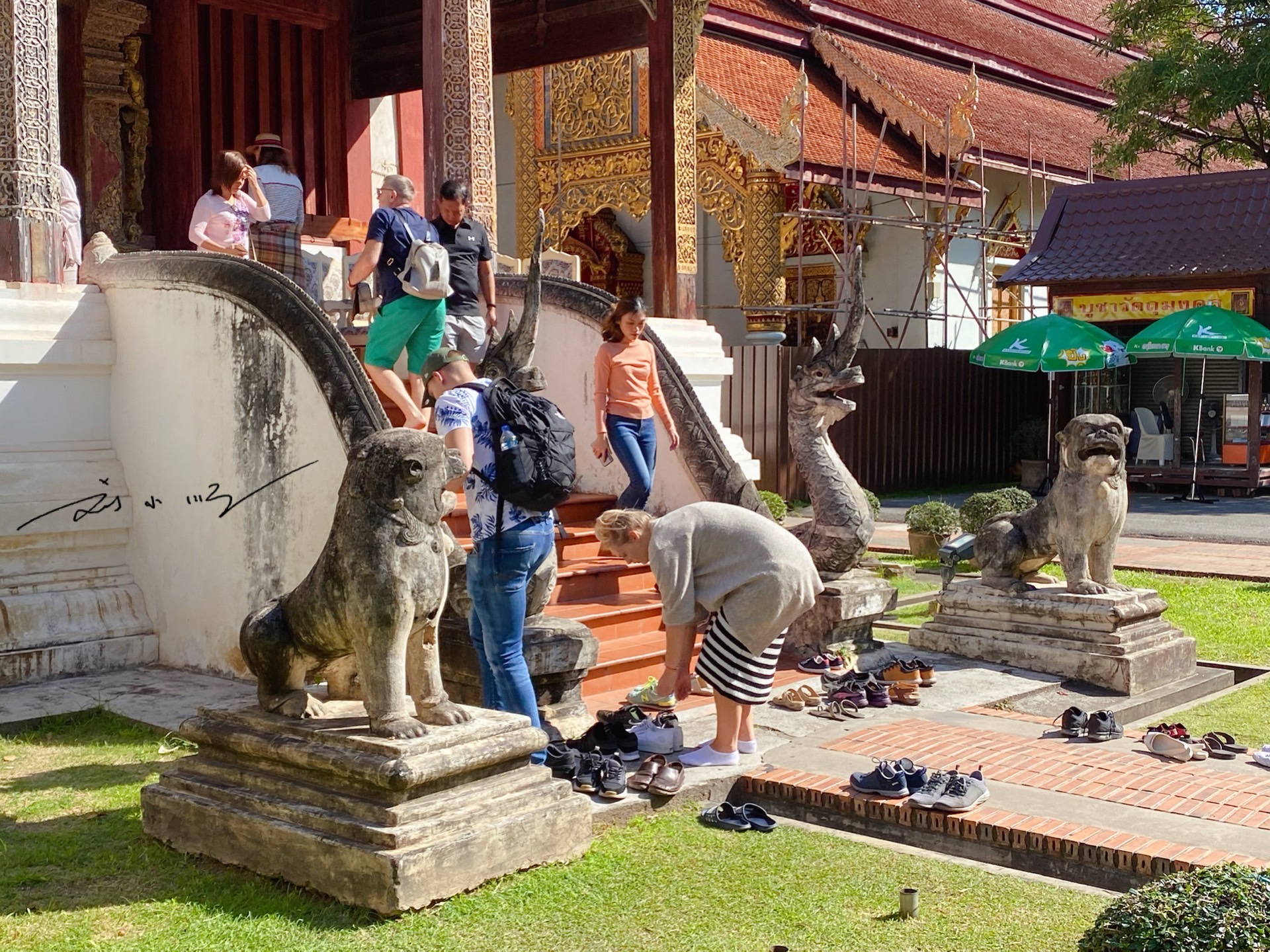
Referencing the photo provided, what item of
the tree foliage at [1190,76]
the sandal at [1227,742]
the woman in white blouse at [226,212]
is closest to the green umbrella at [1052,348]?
the tree foliage at [1190,76]

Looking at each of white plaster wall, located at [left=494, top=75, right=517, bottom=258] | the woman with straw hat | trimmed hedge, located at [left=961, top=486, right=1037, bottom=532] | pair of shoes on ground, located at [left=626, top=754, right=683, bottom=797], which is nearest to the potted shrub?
trimmed hedge, located at [left=961, top=486, right=1037, bottom=532]

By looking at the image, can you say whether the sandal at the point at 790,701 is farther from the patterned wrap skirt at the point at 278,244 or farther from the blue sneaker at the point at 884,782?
the patterned wrap skirt at the point at 278,244

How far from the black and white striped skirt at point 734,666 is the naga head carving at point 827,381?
3.26m

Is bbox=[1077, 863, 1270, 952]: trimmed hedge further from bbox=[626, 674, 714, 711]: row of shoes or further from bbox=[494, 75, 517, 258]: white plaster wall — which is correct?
bbox=[494, 75, 517, 258]: white plaster wall

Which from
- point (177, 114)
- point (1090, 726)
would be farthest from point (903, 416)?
point (1090, 726)

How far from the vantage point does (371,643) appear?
498cm

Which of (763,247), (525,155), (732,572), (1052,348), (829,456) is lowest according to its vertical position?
(732,572)

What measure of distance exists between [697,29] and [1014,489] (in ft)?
16.0

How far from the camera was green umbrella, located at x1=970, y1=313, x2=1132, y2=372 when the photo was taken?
18.3 metres

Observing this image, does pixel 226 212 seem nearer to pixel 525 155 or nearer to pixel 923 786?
pixel 923 786

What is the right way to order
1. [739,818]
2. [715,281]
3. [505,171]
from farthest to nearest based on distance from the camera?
[715,281] → [505,171] → [739,818]

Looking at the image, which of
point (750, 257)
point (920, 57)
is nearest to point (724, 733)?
point (750, 257)

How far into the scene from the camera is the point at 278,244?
10297 mm

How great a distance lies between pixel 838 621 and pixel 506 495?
3.47 metres
